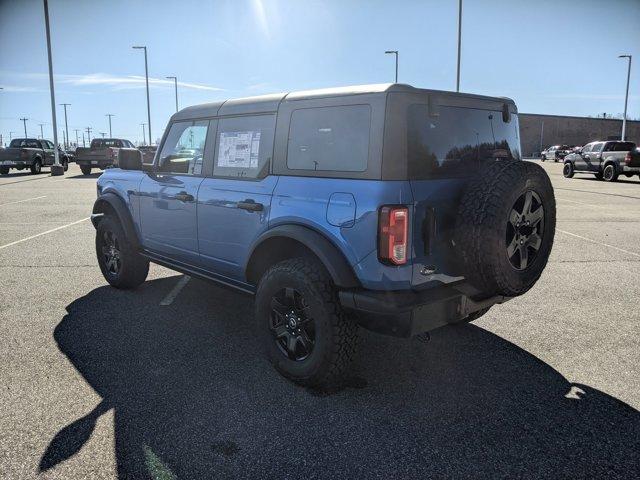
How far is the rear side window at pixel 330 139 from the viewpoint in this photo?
300 cm

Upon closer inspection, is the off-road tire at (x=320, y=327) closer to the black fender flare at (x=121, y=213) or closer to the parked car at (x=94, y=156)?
the black fender flare at (x=121, y=213)

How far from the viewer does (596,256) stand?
7277 millimetres

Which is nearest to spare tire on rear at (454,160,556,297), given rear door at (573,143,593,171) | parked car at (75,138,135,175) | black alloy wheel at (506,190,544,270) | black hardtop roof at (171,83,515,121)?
black alloy wheel at (506,190,544,270)

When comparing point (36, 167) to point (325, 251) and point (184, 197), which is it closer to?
point (184, 197)

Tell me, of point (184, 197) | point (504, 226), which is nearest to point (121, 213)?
point (184, 197)

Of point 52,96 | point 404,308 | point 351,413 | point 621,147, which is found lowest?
point 351,413

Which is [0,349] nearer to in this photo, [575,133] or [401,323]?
[401,323]

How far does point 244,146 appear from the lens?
386cm

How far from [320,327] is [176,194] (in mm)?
2049

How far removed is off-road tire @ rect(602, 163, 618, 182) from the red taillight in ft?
73.5

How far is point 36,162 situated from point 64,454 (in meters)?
27.1

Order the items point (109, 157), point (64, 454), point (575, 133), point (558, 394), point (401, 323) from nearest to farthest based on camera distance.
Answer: point (64, 454), point (401, 323), point (558, 394), point (109, 157), point (575, 133)

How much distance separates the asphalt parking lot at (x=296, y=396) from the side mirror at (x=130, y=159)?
1359 mm

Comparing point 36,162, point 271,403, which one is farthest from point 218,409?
point 36,162
